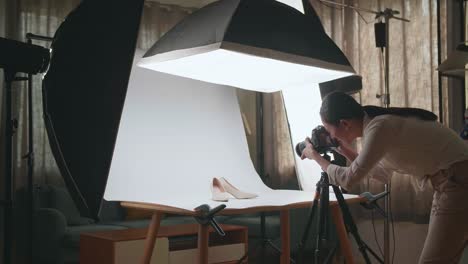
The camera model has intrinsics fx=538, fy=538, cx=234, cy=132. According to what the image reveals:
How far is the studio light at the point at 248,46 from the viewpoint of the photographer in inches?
81.7

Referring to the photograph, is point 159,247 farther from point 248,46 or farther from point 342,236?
point 248,46

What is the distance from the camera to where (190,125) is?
2820mm

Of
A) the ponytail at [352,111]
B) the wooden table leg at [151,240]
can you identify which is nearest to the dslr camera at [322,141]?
the ponytail at [352,111]

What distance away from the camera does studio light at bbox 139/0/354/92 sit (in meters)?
2.08

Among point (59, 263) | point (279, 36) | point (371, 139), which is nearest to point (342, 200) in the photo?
point (371, 139)

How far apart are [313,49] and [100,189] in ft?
3.50

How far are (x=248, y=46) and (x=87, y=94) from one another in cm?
62

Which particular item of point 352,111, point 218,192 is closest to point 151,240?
point 218,192

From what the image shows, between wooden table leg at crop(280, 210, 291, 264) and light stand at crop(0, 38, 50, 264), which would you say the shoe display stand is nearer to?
wooden table leg at crop(280, 210, 291, 264)

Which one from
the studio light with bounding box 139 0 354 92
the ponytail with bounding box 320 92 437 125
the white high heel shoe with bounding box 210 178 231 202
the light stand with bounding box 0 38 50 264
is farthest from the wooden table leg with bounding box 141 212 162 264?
the ponytail with bounding box 320 92 437 125

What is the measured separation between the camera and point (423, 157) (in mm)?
1915

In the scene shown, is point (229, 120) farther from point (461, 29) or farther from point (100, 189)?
point (461, 29)

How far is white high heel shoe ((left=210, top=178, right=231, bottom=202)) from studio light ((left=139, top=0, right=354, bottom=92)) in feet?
1.73

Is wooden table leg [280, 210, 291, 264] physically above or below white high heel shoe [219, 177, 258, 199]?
below
